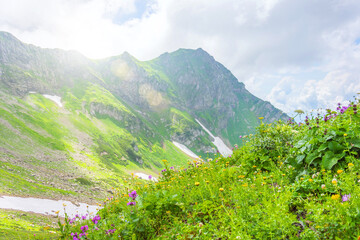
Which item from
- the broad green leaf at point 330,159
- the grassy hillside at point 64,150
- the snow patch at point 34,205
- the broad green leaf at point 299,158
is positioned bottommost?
the broad green leaf at point 330,159

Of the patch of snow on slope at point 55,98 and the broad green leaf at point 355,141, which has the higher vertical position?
the patch of snow on slope at point 55,98

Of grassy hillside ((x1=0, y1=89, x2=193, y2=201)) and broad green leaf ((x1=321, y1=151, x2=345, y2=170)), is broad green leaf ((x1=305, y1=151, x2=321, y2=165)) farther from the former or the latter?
grassy hillside ((x1=0, y1=89, x2=193, y2=201))

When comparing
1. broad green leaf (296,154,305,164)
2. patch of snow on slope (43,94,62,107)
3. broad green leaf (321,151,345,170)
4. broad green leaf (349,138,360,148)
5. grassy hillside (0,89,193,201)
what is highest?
patch of snow on slope (43,94,62,107)

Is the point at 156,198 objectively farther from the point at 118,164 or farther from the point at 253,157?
the point at 118,164

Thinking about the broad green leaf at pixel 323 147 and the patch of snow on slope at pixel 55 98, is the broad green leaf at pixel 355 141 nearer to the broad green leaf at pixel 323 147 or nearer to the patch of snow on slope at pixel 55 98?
the broad green leaf at pixel 323 147

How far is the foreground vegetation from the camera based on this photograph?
10.8 ft

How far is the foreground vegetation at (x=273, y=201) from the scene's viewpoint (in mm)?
3287

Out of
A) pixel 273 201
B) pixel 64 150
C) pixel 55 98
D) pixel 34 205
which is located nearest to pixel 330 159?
pixel 273 201

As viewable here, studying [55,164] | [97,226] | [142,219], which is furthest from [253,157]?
[55,164]

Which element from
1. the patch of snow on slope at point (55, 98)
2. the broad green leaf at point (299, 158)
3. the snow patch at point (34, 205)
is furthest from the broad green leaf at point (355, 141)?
the patch of snow on slope at point (55, 98)

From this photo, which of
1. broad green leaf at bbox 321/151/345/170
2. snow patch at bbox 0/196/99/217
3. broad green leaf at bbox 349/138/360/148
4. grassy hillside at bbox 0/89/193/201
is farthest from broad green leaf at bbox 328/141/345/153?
grassy hillside at bbox 0/89/193/201

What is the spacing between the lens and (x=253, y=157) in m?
7.39

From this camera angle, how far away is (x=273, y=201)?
13.6 ft

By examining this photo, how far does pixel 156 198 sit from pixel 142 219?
2.05ft
